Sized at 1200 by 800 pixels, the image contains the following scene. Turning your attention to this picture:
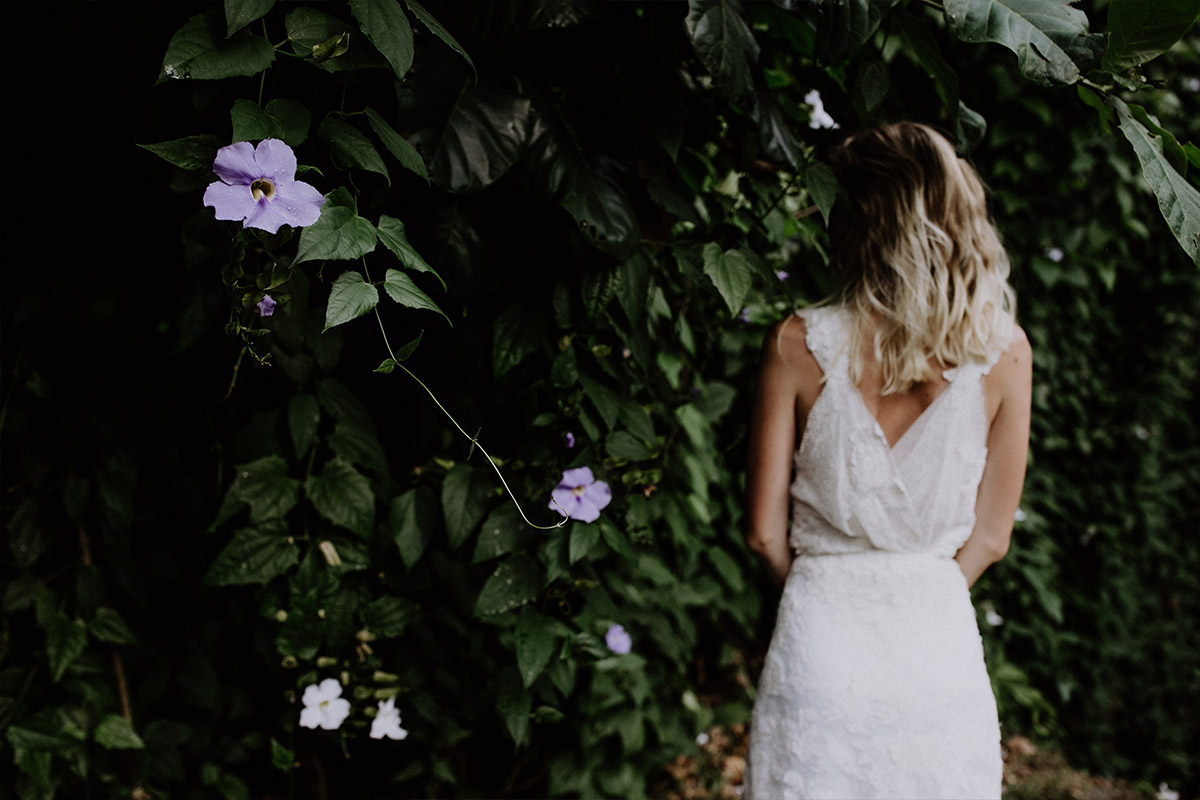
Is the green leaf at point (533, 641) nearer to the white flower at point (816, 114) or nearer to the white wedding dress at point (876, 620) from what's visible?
the white wedding dress at point (876, 620)

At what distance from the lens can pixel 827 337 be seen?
52.8 inches

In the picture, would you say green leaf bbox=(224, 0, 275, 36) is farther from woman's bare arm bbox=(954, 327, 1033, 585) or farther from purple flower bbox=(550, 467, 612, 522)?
woman's bare arm bbox=(954, 327, 1033, 585)

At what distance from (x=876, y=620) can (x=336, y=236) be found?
3.59 ft

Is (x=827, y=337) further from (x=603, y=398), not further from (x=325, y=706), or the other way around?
(x=325, y=706)

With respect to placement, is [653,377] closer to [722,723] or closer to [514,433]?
[514,433]

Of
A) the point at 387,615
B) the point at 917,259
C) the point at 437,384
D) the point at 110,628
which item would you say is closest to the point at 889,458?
the point at 917,259

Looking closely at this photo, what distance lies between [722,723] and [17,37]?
2474mm

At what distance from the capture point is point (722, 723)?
2.39 metres

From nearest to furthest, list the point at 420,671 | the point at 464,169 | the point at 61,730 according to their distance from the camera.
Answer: the point at 464,169 → the point at 61,730 → the point at 420,671

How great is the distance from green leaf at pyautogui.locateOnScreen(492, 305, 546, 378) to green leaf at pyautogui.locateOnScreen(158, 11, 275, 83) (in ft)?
1.61

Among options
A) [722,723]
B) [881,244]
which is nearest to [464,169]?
[881,244]

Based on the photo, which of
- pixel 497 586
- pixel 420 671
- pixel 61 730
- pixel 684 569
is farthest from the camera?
pixel 684 569

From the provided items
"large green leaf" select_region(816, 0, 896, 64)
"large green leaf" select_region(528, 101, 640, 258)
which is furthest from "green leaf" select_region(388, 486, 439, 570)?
"large green leaf" select_region(816, 0, 896, 64)

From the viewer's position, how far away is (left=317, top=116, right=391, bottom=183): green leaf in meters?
0.80
